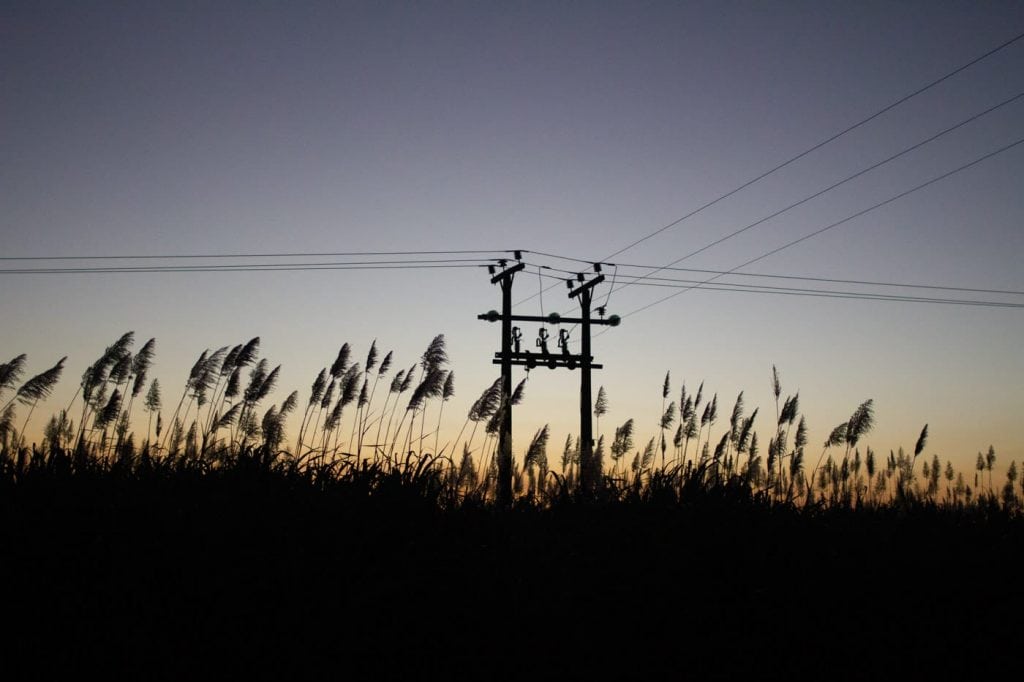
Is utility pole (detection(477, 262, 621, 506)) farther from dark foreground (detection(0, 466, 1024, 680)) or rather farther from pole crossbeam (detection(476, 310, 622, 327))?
dark foreground (detection(0, 466, 1024, 680))

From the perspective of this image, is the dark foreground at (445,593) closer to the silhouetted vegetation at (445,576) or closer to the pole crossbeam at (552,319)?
the silhouetted vegetation at (445,576)

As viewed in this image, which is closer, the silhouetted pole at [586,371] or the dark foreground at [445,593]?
the dark foreground at [445,593]

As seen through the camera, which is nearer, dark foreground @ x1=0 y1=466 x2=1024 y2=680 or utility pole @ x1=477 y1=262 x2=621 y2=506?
dark foreground @ x1=0 y1=466 x2=1024 y2=680

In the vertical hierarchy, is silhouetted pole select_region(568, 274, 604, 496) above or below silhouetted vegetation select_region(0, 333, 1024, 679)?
above

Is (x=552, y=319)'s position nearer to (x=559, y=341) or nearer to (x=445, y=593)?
(x=559, y=341)

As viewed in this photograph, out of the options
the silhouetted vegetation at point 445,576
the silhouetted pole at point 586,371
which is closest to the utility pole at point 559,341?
the silhouetted pole at point 586,371

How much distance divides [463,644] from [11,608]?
2662 mm

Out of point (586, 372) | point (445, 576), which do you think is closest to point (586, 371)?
point (586, 372)

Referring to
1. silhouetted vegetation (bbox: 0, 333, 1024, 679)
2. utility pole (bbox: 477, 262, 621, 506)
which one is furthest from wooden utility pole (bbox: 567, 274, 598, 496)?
silhouetted vegetation (bbox: 0, 333, 1024, 679)

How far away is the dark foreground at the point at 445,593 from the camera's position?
477cm

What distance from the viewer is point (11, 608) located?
4.75 m

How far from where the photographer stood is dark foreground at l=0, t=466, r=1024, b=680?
477cm

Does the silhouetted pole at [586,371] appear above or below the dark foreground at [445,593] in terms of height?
above

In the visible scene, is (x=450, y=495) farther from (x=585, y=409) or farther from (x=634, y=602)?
(x=585, y=409)
